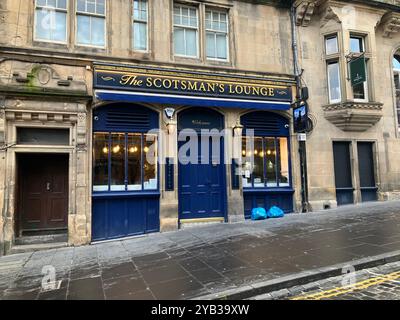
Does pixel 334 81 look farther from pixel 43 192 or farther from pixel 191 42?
pixel 43 192

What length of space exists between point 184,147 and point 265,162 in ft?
10.5

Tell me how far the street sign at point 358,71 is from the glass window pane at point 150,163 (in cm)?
801

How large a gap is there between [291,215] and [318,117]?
13.4ft

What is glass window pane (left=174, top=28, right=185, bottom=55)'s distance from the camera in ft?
32.4

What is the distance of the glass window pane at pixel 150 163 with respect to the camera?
30.2 feet

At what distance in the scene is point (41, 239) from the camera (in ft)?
26.3

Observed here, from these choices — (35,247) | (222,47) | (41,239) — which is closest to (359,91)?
(222,47)

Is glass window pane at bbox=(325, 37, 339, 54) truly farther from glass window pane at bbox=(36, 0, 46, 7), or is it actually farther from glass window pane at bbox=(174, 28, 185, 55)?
glass window pane at bbox=(36, 0, 46, 7)

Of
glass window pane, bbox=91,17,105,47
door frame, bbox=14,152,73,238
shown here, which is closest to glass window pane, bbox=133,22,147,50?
glass window pane, bbox=91,17,105,47

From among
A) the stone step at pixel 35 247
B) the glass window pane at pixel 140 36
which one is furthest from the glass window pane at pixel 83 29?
the stone step at pixel 35 247

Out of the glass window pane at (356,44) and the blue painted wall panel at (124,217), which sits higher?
the glass window pane at (356,44)

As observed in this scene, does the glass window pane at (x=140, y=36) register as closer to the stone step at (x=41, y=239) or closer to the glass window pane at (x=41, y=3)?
the glass window pane at (x=41, y=3)

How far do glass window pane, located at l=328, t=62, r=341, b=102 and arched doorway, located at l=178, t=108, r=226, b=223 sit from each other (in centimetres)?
508
